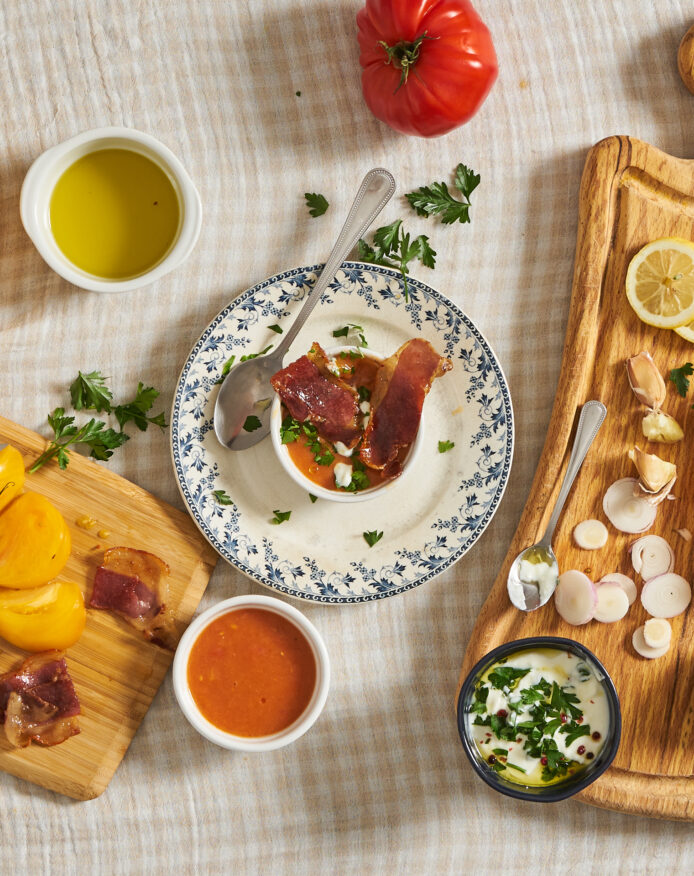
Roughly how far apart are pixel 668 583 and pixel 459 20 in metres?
1.79

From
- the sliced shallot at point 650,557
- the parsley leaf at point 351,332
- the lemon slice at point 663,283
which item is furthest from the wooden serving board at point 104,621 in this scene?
the lemon slice at point 663,283

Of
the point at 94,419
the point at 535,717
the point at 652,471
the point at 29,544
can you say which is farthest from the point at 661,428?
the point at 29,544

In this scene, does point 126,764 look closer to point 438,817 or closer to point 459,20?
point 438,817

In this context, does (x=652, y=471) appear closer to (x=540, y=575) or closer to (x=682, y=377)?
(x=682, y=377)

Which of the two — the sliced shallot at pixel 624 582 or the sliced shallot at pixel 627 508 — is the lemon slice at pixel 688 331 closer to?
the sliced shallot at pixel 627 508

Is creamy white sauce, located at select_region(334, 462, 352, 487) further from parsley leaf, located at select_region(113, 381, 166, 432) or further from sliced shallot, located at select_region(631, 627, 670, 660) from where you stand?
sliced shallot, located at select_region(631, 627, 670, 660)

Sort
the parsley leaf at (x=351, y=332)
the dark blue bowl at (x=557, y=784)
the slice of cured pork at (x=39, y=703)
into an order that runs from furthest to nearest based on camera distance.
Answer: the parsley leaf at (x=351, y=332) → the slice of cured pork at (x=39, y=703) → the dark blue bowl at (x=557, y=784)

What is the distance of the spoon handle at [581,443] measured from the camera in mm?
2314

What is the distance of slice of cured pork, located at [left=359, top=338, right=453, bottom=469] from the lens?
7.19 ft

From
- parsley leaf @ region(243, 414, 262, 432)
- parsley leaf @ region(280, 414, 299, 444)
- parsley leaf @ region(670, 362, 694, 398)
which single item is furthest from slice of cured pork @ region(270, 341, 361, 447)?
parsley leaf @ region(670, 362, 694, 398)

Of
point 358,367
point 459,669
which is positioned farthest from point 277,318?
point 459,669

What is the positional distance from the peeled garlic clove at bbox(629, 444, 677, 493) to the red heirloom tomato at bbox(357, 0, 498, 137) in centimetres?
115

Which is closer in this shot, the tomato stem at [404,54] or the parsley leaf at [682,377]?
the tomato stem at [404,54]

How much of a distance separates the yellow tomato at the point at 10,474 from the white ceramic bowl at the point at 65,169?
1.75ft
